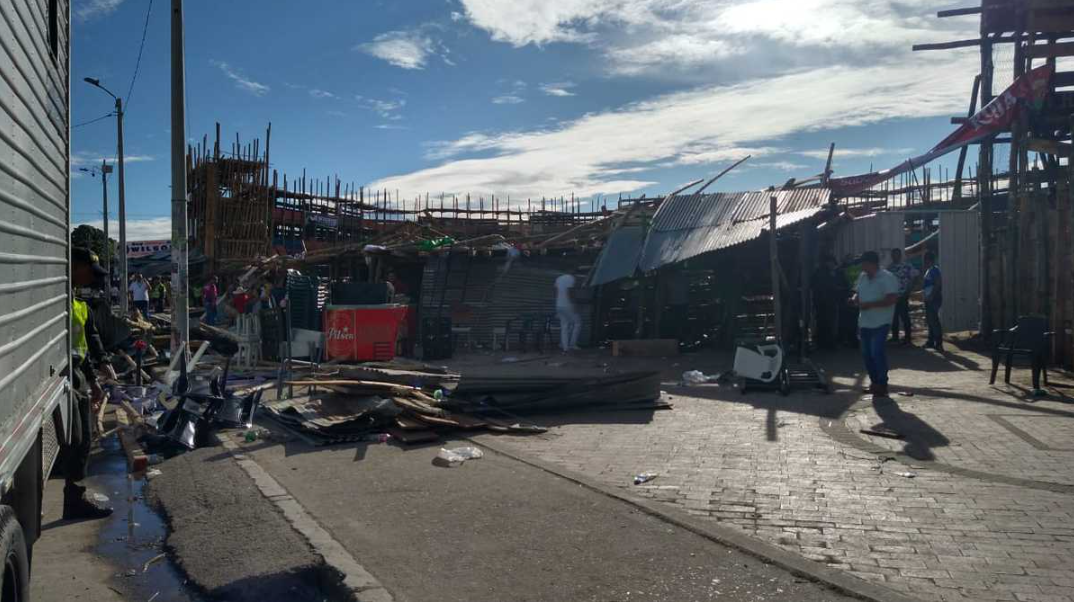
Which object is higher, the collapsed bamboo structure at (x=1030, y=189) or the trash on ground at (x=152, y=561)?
the collapsed bamboo structure at (x=1030, y=189)

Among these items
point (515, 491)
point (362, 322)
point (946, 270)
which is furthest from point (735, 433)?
point (946, 270)

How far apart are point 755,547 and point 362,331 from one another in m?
11.7

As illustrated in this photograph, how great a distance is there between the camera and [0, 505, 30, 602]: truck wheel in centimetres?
305

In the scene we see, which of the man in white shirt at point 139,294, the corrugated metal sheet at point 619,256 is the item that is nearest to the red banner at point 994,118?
the corrugated metal sheet at point 619,256

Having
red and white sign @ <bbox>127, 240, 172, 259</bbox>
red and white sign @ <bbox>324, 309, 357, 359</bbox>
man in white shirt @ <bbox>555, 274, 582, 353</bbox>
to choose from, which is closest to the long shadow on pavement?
man in white shirt @ <bbox>555, 274, 582, 353</bbox>

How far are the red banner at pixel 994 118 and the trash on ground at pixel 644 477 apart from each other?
985 cm

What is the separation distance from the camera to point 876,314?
10164mm

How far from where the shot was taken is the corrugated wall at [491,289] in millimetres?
19344

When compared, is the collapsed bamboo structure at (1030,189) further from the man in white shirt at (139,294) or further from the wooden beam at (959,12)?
the man in white shirt at (139,294)

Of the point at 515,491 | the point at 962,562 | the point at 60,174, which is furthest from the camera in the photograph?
the point at 515,491

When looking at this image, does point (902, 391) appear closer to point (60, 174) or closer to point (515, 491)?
point (515, 491)

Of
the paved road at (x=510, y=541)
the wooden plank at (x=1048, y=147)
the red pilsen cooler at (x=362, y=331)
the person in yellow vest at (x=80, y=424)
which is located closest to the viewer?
the paved road at (x=510, y=541)

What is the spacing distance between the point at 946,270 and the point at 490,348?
9.87 m

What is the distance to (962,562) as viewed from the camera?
15.4ft
